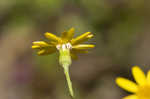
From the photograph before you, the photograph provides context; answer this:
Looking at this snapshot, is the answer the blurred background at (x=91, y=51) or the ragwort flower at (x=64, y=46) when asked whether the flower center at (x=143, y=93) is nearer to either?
the ragwort flower at (x=64, y=46)

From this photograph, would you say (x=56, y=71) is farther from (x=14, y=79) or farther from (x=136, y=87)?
(x=136, y=87)

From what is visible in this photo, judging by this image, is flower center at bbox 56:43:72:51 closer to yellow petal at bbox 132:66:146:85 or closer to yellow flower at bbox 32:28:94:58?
yellow flower at bbox 32:28:94:58

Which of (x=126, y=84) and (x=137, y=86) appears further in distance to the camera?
(x=137, y=86)

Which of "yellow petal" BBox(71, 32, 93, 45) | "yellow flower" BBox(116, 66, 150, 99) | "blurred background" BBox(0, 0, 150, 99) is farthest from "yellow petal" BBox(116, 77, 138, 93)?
"blurred background" BBox(0, 0, 150, 99)

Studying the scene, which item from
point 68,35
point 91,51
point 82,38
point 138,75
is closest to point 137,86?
point 138,75

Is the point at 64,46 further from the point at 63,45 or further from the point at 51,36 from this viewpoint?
the point at 51,36

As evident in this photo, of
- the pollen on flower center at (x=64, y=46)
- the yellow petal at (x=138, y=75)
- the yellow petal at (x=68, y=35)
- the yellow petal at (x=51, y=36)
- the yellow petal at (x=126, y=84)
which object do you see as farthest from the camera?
the pollen on flower center at (x=64, y=46)

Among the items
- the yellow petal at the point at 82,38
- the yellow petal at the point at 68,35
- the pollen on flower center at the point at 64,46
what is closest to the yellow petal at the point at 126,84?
the yellow petal at the point at 82,38
